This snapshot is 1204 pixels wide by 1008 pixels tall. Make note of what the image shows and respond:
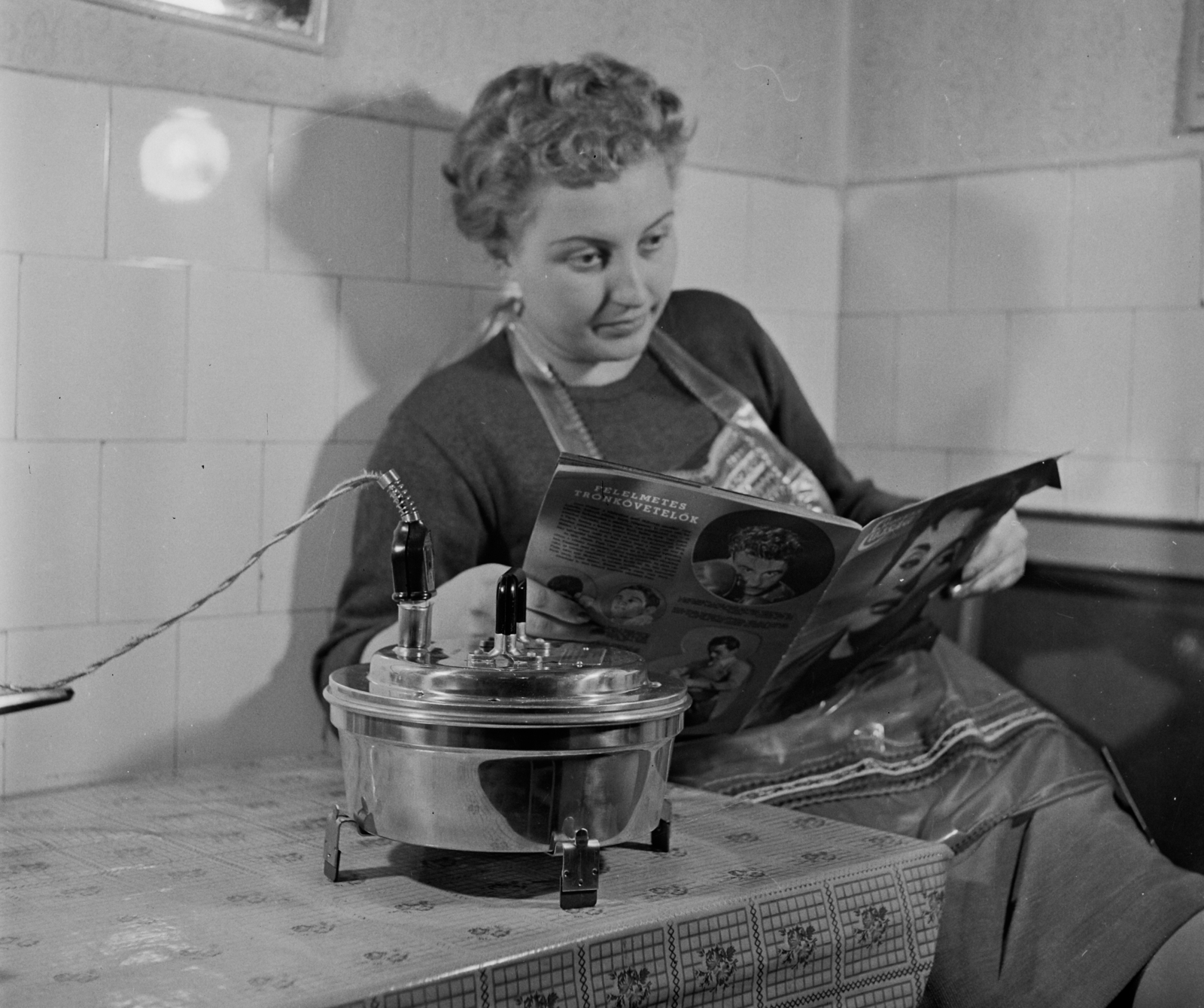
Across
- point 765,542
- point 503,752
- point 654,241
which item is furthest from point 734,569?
point 654,241

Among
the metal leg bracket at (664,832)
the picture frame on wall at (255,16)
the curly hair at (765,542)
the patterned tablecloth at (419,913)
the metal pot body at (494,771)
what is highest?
the picture frame on wall at (255,16)

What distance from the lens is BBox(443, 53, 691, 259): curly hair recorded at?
127cm

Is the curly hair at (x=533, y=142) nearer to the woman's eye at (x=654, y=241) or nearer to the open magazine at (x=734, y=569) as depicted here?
the woman's eye at (x=654, y=241)

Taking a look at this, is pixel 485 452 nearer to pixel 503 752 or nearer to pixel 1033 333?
pixel 503 752

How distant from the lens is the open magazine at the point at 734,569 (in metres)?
1.00

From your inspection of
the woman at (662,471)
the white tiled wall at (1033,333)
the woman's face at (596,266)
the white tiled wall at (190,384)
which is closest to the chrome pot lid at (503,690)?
the woman at (662,471)

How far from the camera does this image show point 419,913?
82 centimetres

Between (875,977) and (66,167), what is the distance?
2.56ft

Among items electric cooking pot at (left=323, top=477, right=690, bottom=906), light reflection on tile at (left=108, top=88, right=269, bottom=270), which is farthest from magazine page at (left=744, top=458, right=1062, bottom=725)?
light reflection on tile at (left=108, top=88, right=269, bottom=270)

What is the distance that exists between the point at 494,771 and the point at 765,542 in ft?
0.98

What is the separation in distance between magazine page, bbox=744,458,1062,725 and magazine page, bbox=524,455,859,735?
0.03 m

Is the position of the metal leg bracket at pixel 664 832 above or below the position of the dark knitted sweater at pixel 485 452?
below

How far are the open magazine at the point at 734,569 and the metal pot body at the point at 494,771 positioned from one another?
0.60 ft

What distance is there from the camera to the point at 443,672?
84cm
